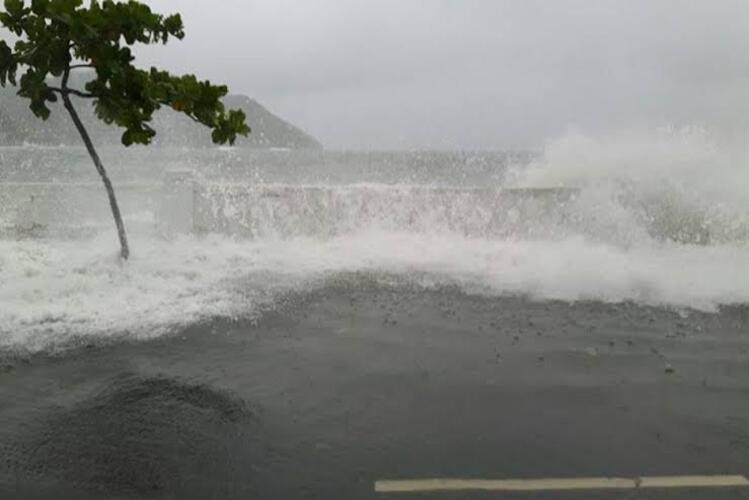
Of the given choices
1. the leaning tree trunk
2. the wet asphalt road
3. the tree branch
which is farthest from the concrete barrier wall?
the wet asphalt road

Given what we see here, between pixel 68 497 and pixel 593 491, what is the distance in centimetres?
307

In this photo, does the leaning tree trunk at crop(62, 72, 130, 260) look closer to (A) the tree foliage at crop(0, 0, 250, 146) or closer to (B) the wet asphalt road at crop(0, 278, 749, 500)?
(A) the tree foliage at crop(0, 0, 250, 146)

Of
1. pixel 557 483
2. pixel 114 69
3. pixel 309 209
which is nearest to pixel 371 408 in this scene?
pixel 557 483

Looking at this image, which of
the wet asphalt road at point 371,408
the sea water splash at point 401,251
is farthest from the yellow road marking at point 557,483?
the sea water splash at point 401,251

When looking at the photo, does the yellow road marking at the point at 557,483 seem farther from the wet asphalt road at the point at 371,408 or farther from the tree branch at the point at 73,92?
the tree branch at the point at 73,92

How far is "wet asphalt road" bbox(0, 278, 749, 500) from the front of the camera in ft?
13.6

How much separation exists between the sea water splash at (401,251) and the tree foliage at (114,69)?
2216 millimetres

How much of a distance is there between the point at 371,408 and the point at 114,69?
600 centimetres

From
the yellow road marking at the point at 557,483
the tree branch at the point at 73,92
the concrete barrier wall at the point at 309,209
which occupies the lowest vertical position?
the yellow road marking at the point at 557,483

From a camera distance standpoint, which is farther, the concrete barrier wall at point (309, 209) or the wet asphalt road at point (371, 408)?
the concrete barrier wall at point (309, 209)

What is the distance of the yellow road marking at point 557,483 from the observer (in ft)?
13.0

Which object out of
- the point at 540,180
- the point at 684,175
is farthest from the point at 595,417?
the point at 540,180

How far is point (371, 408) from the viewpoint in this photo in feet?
17.0

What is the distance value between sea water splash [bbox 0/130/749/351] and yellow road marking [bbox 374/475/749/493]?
4.09 meters
